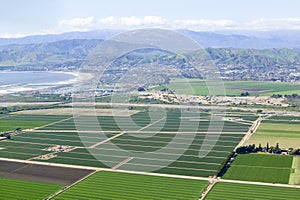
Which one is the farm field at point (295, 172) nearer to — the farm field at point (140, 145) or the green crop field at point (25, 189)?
the farm field at point (140, 145)

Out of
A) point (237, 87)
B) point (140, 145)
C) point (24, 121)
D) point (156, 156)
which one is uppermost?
point (156, 156)

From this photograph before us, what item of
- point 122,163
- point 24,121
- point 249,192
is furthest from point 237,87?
point 249,192

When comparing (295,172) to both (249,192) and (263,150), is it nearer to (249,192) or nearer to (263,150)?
(249,192)

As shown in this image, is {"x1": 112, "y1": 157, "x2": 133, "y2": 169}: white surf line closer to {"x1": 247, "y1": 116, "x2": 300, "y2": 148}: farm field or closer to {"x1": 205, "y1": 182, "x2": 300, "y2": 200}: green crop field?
{"x1": 205, "y1": 182, "x2": 300, "y2": 200}: green crop field

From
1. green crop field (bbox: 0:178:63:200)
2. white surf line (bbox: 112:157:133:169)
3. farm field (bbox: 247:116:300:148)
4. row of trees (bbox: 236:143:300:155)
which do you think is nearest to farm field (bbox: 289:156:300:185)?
row of trees (bbox: 236:143:300:155)

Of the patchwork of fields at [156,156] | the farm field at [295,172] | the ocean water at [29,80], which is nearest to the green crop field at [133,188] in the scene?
the patchwork of fields at [156,156]
